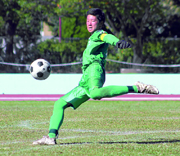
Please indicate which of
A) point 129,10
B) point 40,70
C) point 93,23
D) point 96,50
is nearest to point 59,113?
point 96,50

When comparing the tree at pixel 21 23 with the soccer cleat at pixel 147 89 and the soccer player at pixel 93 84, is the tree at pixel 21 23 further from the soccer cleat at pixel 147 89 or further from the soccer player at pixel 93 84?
the soccer cleat at pixel 147 89

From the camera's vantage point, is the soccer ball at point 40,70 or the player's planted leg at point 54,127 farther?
the soccer ball at point 40,70

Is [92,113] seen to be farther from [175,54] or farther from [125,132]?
[175,54]

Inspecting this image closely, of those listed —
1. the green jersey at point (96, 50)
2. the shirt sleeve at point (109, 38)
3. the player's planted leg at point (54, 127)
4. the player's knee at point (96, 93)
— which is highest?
the shirt sleeve at point (109, 38)

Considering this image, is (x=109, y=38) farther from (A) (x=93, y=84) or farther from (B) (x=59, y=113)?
(B) (x=59, y=113)

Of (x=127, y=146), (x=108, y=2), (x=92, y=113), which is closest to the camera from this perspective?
(x=127, y=146)

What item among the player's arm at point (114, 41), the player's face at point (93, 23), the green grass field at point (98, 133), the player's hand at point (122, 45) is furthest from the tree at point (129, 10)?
the player's hand at point (122, 45)

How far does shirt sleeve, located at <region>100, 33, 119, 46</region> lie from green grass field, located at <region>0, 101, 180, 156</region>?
1.51m

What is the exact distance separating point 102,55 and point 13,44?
15.4m

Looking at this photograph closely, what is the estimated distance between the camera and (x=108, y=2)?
2300 centimetres

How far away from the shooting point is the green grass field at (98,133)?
583 cm

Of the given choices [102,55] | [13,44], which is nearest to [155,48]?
[13,44]

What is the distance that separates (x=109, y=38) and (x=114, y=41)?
0.18 metres

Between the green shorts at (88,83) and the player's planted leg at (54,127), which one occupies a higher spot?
the green shorts at (88,83)
